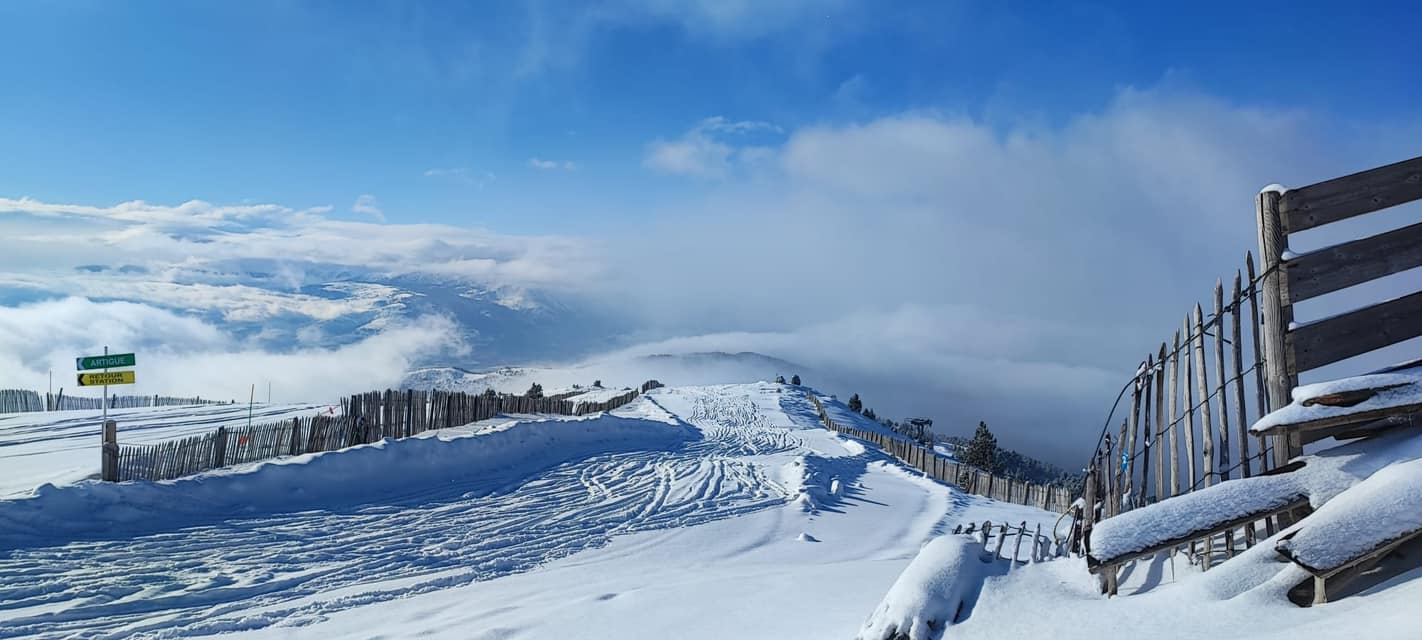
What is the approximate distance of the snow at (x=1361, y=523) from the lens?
3.28m

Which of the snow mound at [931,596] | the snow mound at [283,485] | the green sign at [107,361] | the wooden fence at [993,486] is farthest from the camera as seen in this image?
the wooden fence at [993,486]

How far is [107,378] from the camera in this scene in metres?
14.9

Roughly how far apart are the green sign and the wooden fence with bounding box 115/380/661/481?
1.74 m

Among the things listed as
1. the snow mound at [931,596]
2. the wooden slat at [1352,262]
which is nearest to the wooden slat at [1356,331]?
the wooden slat at [1352,262]

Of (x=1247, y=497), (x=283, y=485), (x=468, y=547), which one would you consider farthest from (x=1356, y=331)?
(x=283, y=485)

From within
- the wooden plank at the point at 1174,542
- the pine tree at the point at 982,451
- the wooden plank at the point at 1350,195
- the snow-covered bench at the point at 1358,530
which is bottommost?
the pine tree at the point at 982,451

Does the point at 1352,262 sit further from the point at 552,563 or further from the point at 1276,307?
the point at 552,563

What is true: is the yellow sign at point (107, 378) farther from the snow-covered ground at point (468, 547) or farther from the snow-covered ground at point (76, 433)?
the snow-covered ground at point (468, 547)

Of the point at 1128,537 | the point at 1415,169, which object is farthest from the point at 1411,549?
the point at 1415,169

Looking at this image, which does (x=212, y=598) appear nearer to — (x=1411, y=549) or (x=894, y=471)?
(x=1411, y=549)

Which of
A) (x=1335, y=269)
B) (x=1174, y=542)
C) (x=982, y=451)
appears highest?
(x=1335, y=269)

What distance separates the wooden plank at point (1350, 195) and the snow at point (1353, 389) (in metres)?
0.95

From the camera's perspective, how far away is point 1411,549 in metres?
3.52

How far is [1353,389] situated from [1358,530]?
0.98 metres
